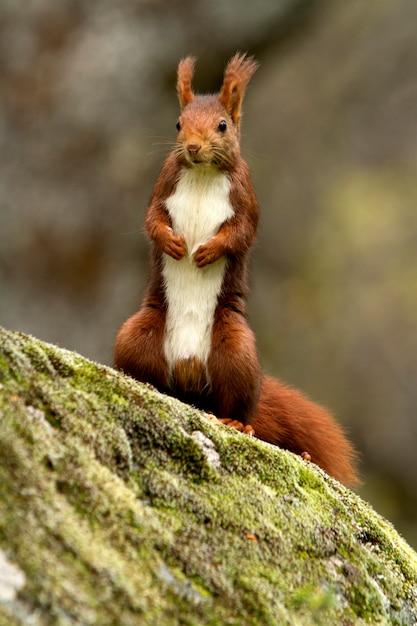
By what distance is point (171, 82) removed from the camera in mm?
9914

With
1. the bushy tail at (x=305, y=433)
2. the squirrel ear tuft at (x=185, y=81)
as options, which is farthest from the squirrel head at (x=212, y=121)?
the bushy tail at (x=305, y=433)

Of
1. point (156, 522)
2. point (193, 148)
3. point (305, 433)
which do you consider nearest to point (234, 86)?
point (193, 148)

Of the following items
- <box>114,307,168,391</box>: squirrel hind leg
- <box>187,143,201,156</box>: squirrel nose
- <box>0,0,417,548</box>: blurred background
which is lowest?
<box>114,307,168,391</box>: squirrel hind leg

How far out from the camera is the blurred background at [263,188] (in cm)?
957

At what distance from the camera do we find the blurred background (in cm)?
957

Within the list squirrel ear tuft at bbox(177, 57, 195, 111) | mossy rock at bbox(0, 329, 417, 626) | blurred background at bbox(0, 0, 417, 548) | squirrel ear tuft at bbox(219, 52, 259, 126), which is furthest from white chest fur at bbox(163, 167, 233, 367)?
blurred background at bbox(0, 0, 417, 548)

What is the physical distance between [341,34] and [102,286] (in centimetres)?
367

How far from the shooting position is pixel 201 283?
13.1 feet

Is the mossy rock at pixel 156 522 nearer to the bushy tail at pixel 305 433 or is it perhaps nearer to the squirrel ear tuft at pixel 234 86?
the bushy tail at pixel 305 433

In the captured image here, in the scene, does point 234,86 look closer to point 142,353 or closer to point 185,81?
point 185,81

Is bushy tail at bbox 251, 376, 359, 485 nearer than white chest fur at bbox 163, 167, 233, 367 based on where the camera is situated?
No

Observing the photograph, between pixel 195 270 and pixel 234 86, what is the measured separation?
34.7 inches

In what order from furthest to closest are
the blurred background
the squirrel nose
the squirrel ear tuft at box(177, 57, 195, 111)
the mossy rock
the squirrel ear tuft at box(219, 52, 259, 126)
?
the blurred background, the squirrel ear tuft at box(177, 57, 195, 111), the squirrel ear tuft at box(219, 52, 259, 126), the squirrel nose, the mossy rock

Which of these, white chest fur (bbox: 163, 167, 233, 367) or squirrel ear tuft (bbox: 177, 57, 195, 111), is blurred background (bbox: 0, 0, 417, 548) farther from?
white chest fur (bbox: 163, 167, 233, 367)
